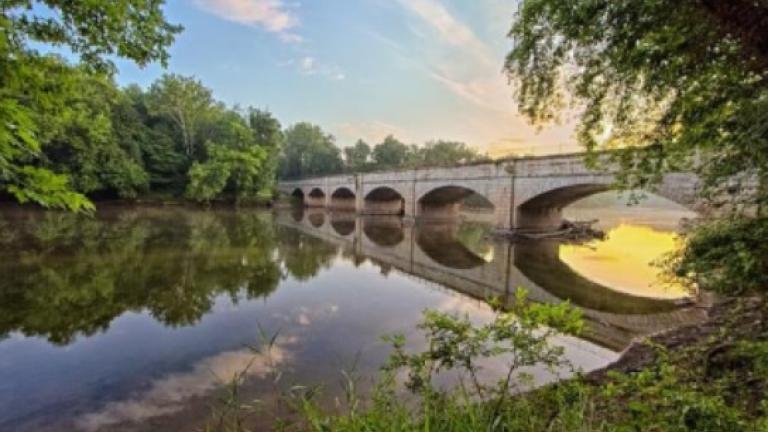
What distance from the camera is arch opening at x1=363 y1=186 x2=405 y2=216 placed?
3817 centimetres

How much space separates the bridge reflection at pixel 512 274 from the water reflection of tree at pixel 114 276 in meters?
3.95

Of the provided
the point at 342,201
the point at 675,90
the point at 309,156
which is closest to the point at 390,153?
the point at 309,156

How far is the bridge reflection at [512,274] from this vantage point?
774 cm

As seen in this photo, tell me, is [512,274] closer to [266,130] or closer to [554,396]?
[554,396]

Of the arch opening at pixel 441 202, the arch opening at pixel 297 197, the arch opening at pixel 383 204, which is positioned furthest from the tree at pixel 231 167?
the arch opening at pixel 441 202

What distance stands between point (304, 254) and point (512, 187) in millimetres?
11225

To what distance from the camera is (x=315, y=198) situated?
52281 mm

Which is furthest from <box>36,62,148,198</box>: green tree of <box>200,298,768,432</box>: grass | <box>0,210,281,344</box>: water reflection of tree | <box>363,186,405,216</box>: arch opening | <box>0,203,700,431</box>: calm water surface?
<box>200,298,768,432</box>: grass

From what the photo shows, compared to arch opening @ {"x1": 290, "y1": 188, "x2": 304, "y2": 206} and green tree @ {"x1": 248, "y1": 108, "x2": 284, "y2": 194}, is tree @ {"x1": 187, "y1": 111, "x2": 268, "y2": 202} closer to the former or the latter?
green tree @ {"x1": 248, "y1": 108, "x2": 284, "y2": 194}

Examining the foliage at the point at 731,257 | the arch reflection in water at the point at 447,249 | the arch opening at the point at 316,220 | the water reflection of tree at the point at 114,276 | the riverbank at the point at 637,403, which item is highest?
the foliage at the point at 731,257

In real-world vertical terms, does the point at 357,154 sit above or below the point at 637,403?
above

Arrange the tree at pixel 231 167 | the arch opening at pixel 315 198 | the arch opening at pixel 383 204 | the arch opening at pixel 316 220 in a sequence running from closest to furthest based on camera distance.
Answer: the arch opening at pixel 316 220, the arch opening at pixel 383 204, the tree at pixel 231 167, the arch opening at pixel 315 198

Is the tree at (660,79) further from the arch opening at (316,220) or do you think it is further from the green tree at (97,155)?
the green tree at (97,155)

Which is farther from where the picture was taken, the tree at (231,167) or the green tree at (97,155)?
the tree at (231,167)
